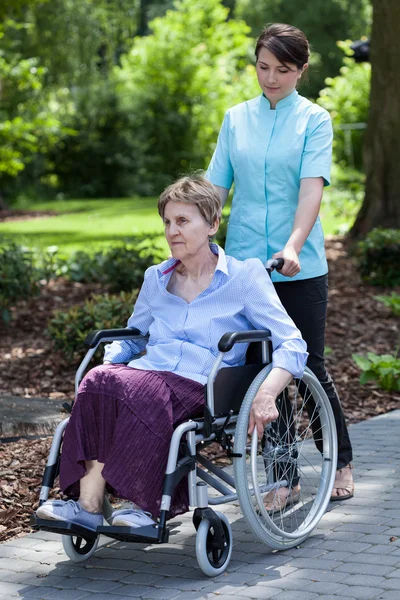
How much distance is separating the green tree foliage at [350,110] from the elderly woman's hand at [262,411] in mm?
18291

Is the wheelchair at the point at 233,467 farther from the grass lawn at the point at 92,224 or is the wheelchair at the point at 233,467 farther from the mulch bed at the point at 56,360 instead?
the grass lawn at the point at 92,224

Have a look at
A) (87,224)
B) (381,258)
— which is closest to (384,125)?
(381,258)

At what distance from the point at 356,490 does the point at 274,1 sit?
4615 centimetres

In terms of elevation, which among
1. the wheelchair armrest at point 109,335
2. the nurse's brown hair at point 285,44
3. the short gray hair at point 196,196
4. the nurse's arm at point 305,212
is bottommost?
the wheelchair armrest at point 109,335

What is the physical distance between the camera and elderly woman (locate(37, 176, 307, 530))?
3.33 m

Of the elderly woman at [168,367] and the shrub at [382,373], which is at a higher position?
the elderly woman at [168,367]

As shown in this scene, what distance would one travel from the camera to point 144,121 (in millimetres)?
24516

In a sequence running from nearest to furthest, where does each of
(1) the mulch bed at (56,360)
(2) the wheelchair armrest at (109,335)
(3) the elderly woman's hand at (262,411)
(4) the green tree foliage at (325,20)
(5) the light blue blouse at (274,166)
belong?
(3) the elderly woman's hand at (262,411) < (2) the wheelchair armrest at (109,335) < (5) the light blue blouse at (274,166) < (1) the mulch bed at (56,360) < (4) the green tree foliage at (325,20)

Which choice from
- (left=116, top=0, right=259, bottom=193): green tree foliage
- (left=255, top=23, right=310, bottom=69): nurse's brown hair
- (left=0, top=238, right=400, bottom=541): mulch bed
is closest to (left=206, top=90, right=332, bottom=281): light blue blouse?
(left=255, top=23, right=310, bottom=69): nurse's brown hair

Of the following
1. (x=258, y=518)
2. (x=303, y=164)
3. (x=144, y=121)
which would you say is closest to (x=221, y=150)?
(x=303, y=164)

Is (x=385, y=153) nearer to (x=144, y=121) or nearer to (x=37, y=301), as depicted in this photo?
(x=37, y=301)

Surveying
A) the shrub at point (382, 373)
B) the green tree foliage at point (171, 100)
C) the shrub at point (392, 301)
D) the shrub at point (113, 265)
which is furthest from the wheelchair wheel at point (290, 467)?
the green tree foliage at point (171, 100)

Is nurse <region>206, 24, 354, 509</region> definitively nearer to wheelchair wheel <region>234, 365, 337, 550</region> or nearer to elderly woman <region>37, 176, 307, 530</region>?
wheelchair wheel <region>234, 365, 337, 550</region>

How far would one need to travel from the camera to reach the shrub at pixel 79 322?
266 inches
